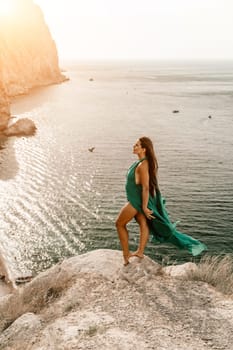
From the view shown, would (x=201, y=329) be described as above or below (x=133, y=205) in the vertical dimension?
below

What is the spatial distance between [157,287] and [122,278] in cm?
87

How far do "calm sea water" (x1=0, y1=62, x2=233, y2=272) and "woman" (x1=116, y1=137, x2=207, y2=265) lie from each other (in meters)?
15.8

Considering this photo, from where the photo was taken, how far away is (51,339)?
8406 millimetres

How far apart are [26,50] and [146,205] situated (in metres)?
135

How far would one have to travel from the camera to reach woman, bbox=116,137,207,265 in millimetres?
9836

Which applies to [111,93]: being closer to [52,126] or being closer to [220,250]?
[52,126]

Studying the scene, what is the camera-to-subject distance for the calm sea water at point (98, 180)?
96.3ft

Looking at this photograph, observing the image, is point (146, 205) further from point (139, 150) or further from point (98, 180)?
point (98, 180)

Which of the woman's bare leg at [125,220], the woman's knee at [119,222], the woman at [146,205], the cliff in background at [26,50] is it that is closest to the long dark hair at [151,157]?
the woman at [146,205]

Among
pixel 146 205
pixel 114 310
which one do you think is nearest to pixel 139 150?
pixel 146 205

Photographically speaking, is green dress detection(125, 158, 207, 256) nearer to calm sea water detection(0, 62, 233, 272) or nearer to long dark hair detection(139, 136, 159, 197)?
long dark hair detection(139, 136, 159, 197)

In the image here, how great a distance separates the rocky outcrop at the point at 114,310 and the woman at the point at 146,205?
0.76m

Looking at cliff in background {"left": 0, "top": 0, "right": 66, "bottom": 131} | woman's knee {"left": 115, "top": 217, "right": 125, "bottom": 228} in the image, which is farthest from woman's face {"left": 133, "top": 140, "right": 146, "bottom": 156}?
cliff in background {"left": 0, "top": 0, "right": 66, "bottom": 131}

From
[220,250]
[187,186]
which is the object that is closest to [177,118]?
[187,186]
